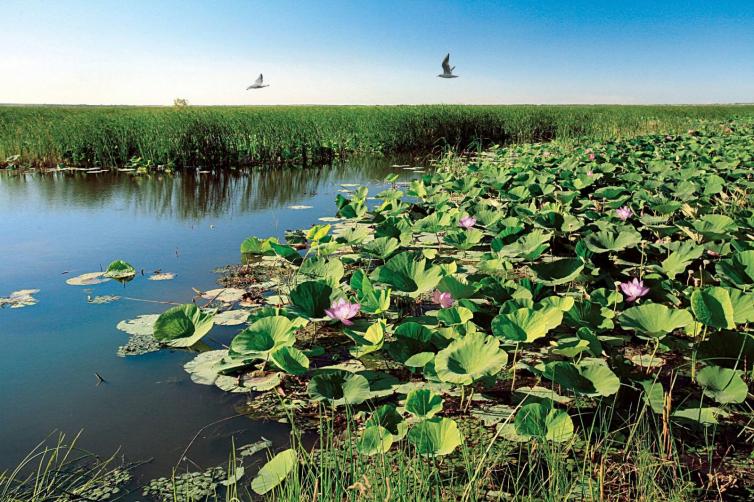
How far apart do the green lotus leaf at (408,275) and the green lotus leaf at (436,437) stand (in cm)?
98

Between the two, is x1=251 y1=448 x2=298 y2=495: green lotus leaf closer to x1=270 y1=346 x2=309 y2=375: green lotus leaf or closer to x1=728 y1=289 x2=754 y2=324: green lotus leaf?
x1=270 y1=346 x2=309 y2=375: green lotus leaf

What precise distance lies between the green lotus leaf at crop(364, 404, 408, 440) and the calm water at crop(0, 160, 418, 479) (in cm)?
43

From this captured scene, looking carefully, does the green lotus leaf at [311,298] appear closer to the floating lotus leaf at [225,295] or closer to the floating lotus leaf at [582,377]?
the floating lotus leaf at [225,295]

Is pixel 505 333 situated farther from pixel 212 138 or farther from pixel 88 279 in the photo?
pixel 212 138

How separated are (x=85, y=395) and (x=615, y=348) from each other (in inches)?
83.7

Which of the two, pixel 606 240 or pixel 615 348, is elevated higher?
pixel 606 240

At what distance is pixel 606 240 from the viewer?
2605 mm

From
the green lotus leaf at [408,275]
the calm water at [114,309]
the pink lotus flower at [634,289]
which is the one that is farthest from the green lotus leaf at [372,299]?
the pink lotus flower at [634,289]

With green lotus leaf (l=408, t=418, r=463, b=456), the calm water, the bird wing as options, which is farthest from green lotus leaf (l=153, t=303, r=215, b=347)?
the bird wing

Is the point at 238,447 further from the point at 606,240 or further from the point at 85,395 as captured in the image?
the point at 606,240

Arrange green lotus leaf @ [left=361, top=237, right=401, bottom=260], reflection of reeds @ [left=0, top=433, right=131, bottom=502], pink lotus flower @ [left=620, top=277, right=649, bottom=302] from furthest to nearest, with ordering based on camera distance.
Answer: green lotus leaf @ [left=361, top=237, right=401, bottom=260] < pink lotus flower @ [left=620, top=277, right=649, bottom=302] < reflection of reeds @ [left=0, top=433, right=131, bottom=502]

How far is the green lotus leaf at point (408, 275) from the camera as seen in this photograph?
2264mm

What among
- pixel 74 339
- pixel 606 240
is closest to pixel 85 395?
pixel 74 339

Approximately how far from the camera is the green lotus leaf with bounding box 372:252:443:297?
226 centimetres
